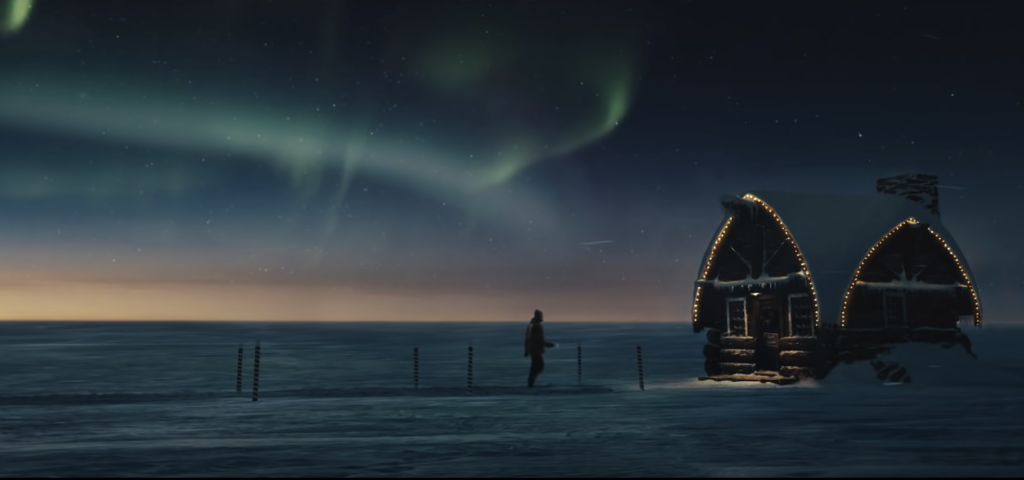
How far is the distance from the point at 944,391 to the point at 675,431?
1319 centimetres

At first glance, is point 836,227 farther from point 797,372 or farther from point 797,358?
point 797,372

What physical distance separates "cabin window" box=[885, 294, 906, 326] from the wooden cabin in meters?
0.03

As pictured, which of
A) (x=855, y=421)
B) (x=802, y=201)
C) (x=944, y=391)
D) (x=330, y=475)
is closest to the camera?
(x=330, y=475)

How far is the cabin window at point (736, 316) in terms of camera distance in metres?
32.5

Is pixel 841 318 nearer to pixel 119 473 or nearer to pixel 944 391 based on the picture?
pixel 944 391

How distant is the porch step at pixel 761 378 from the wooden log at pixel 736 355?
0.52m

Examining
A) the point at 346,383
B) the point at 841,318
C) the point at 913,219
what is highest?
the point at 913,219

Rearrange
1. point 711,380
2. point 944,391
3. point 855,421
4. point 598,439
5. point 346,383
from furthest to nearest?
1. point 346,383
2. point 711,380
3. point 944,391
4. point 855,421
5. point 598,439

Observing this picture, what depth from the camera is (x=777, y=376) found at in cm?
3052

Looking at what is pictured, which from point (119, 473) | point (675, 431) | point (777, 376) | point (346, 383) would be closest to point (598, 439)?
point (675, 431)

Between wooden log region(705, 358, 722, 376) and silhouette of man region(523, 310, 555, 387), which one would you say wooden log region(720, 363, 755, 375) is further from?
silhouette of man region(523, 310, 555, 387)

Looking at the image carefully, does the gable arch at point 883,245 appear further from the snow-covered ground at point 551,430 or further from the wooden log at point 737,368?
the wooden log at point 737,368

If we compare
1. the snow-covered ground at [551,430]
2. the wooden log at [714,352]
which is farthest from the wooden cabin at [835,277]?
the snow-covered ground at [551,430]

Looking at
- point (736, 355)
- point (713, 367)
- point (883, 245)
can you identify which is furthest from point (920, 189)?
point (713, 367)
